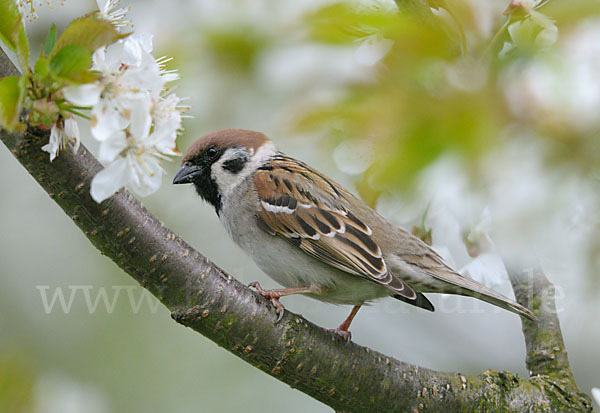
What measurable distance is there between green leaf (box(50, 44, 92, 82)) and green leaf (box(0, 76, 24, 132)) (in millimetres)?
76

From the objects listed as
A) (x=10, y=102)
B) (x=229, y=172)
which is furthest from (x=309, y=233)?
(x=10, y=102)

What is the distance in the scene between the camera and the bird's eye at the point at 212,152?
125 inches

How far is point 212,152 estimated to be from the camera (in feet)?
10.5

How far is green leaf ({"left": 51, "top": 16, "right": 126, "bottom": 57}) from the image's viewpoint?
1304 mm

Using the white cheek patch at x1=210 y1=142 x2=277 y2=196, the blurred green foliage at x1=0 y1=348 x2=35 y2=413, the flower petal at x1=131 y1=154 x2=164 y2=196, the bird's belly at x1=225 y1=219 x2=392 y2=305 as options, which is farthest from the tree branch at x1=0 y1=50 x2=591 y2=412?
the white cheek patch at x1=210 y1=142 x2=277 y2=196

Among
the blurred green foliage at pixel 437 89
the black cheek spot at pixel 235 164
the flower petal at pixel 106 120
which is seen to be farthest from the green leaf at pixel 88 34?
the black cheek spot at pixel 235 164

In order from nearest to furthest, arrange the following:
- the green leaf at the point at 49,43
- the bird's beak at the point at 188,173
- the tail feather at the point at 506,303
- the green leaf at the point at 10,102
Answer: the green leaf at the point at 10,102, the green leaf at the point at 49,43, the tail feather at the point at 506,303, the bird's beak at the point at 188,173

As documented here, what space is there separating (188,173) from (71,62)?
1.86 meters

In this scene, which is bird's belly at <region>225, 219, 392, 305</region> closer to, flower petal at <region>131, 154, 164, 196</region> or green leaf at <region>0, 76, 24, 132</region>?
flower petal at <region>131, 154, 164, 196</region>

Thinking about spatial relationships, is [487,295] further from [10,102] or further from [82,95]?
[10,102]

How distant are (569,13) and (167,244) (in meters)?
1.15

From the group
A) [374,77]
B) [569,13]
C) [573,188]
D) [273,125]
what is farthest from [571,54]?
[273,125]

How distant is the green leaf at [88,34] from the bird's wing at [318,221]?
1.63m

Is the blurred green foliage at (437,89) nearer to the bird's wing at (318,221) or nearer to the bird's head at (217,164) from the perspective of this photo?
the bird's wing at (318,221)
